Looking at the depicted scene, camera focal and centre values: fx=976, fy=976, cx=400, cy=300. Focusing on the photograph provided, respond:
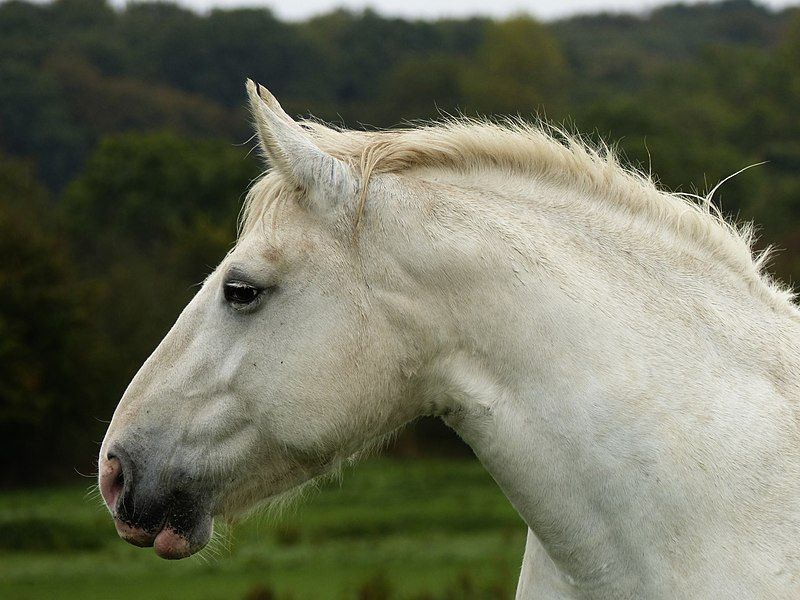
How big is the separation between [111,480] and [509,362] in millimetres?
1465

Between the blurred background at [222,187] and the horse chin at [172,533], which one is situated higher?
the horse chin at [172,533]

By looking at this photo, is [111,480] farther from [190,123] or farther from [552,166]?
[190,123]

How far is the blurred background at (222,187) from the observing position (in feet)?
57.1

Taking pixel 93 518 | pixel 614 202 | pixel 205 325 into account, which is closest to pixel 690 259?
pixel 614 202

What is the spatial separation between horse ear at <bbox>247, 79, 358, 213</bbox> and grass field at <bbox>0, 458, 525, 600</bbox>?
874cm

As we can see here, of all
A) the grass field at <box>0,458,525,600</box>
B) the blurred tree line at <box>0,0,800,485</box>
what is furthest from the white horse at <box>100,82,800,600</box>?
the grass field at <box>0,458,525,600</box>

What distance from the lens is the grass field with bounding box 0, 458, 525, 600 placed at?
47.5 ft

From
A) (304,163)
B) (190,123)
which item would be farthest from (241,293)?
(190,123)

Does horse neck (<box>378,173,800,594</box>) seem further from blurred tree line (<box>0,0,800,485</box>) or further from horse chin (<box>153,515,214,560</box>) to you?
horse chin (<box>153,515,214,560</box>)

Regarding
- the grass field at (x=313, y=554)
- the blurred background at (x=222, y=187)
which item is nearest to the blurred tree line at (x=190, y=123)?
the blurred background at (x=222, y=187)

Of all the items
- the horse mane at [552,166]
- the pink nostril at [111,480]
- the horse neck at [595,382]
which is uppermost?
the horse mane at [552,166]

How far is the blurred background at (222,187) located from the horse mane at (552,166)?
9.1 inches

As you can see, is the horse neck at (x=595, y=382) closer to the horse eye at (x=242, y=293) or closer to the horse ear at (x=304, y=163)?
the horse ear at (x=304, y=163)

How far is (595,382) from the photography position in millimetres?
3189
